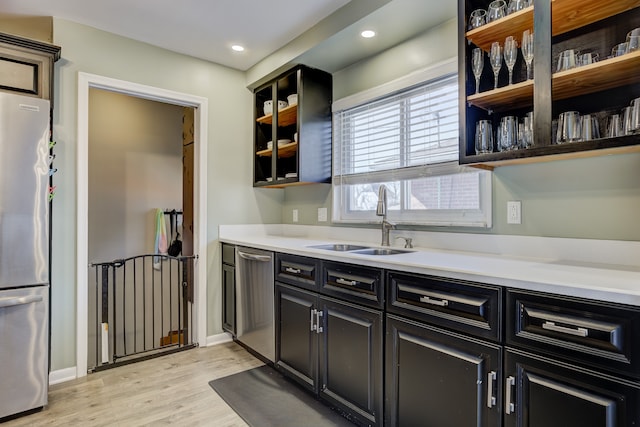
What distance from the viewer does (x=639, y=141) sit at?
50.1 inches

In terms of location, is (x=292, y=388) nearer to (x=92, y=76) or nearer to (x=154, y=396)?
(x=154, y=396)

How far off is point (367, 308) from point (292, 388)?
100 centimetres

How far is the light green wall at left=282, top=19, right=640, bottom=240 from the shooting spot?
5.09ft

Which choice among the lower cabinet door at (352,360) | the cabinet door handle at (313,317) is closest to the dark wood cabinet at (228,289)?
the cabinet door handle at (313,317)

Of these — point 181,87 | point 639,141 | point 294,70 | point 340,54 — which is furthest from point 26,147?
point 639,141

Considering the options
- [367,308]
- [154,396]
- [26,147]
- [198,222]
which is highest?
[26,147]

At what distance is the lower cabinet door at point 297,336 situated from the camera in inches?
85.3

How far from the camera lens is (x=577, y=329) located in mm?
1123

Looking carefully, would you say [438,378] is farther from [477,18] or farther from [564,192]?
[477,18]

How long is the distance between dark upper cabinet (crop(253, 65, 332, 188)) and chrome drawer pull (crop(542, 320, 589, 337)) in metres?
2.09

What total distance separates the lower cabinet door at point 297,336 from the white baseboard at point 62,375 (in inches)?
57.9

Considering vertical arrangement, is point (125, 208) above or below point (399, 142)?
below

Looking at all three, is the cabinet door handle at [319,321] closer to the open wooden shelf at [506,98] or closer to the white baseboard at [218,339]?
the open wooden shelf at [506,98]

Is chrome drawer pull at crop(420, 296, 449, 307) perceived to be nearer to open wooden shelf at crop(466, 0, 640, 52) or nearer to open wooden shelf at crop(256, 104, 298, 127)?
open wooden shelf at crop(466, 0, 640, 52)
